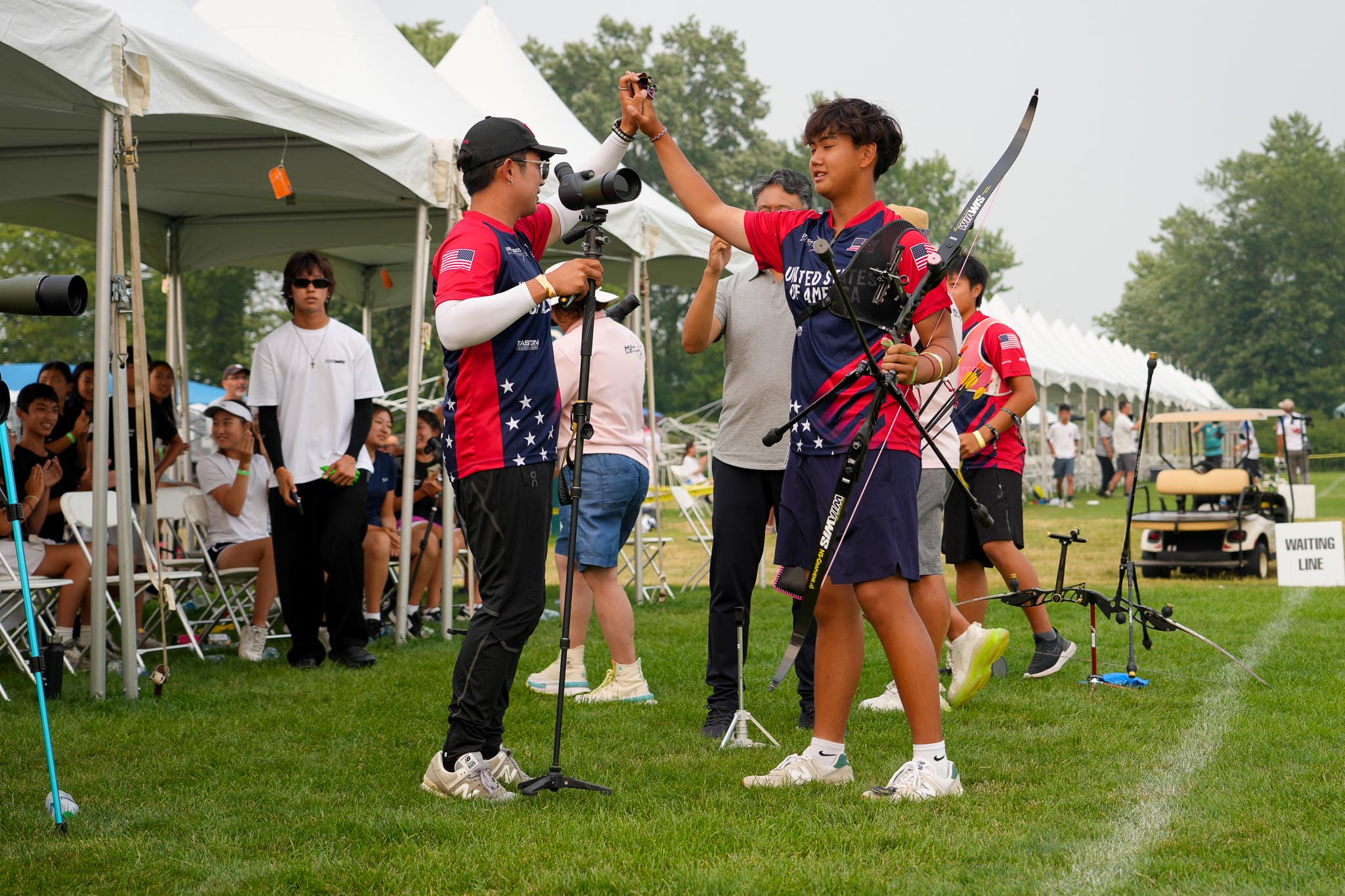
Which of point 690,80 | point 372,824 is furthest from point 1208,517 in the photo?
point 690,80

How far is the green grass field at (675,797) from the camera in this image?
3043 mm

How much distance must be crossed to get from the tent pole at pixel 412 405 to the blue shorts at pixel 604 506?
1.66 metres

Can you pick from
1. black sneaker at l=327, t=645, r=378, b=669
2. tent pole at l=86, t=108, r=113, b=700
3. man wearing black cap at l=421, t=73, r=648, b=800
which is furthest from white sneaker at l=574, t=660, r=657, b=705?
tent pole at l=86, t=108, r=113, b=700

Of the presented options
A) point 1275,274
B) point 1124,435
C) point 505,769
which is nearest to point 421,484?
point 505,769

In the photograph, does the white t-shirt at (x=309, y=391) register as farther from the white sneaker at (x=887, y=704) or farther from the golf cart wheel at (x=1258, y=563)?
the golf cart wheel at (x=1258, y=563)

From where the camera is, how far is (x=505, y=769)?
13.1 feet

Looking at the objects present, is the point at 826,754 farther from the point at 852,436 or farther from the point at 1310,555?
the point at 1310,555

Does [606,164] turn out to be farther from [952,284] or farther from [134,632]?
[134,632]

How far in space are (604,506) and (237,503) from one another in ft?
9.04

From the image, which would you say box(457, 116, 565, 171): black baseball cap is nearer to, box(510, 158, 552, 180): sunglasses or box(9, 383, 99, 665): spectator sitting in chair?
box(510, 158, 552, 180): sunglasses

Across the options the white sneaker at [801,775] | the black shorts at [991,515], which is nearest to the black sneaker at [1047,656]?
the black shorts at [991,515]

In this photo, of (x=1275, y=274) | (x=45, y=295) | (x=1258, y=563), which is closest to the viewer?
(x=45, y=295)

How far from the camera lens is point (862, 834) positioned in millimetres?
3285

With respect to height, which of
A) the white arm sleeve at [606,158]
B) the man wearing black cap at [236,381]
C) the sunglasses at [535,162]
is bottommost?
the man wearing black cap at [236,381]
